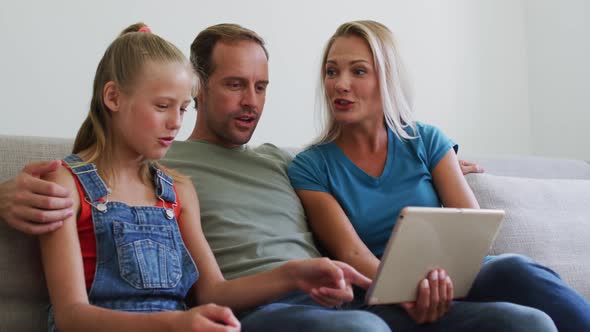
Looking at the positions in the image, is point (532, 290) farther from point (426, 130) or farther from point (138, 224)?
point (138, 224)

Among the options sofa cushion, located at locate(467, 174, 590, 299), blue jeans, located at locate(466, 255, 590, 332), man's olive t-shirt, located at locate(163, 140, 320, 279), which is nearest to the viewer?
blue jeans, located at locate(466, 255, 590, 332)

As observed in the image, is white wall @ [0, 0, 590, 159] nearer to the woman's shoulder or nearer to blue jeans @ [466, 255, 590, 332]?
the woman's shoulder

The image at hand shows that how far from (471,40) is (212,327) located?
2.47 metres

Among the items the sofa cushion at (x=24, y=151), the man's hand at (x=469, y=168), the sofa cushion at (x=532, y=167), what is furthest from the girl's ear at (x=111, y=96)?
the sofa cushion at (x=532, y=167)

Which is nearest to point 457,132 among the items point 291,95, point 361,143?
point 291,95

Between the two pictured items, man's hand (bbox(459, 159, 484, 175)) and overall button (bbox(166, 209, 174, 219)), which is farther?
man's hand (bbox(459, 159, 484, 175))

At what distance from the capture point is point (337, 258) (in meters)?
1.53

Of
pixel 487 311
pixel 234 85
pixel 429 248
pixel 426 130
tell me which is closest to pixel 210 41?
pixel 234 85

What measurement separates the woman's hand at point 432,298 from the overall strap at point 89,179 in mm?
552

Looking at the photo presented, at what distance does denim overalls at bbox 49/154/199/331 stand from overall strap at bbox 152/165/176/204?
0.13 ft

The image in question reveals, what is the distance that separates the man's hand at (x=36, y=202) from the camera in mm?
1138

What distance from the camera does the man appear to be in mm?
1151

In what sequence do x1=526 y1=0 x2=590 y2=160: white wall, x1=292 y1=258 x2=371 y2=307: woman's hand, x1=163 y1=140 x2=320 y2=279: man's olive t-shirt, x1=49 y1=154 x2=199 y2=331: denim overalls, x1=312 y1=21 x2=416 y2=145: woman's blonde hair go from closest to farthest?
x1=292 y1=258 x2=371 y2=307: woman's hand
x1=49 y1=154 x2=199 y2=331: denim overalls
x1=163 y1=140 x2=320 y2=279: man's olive t-shirt
x1=312 y1=21 x2=416 y2=145: woman's blonde hair
x1=526 y1=0 x2=590 y2=160: white wall

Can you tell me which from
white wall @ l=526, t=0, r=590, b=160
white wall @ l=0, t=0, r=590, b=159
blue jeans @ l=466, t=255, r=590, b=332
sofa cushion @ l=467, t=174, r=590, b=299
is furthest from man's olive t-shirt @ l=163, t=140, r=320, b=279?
white wall @ l=526, t=0, r=590, b=160
